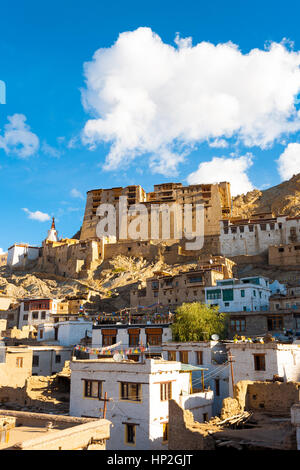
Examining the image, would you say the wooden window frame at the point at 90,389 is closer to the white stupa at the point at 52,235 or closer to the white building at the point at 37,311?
the white building at the point at 37,311

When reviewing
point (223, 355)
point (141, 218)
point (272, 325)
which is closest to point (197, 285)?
point (272, 325)

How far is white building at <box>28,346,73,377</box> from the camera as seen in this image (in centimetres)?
3781

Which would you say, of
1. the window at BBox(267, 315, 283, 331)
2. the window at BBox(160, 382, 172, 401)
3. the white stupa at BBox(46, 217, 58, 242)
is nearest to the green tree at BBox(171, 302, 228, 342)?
the window at BBox(267, 315, 283, 331)

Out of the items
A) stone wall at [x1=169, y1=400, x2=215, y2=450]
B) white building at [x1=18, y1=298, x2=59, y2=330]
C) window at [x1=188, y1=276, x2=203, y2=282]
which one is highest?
window at [x1=188, y1=276, x2=203, y2=282]

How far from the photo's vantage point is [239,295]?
43.3 metres

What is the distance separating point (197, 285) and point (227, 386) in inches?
950

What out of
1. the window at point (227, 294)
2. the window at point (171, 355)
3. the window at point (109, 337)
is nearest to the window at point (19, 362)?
the window at point (109, 337)

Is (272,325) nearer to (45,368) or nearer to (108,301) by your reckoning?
(45,368)

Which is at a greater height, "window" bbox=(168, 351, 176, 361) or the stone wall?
"window" bbox=(168, 351, 176, 361)

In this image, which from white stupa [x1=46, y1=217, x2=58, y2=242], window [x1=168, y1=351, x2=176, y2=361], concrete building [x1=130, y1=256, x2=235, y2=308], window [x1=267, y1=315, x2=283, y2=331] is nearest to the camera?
window [x1=168, y1=351, x2=176, y2=361]

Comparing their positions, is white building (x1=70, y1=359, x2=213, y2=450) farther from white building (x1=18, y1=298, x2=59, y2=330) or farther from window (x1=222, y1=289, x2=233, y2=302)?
white building (x1=18, y1=298, x2=59, y2=330)

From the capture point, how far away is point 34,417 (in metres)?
18.4

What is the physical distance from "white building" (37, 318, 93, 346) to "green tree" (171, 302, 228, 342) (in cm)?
1254

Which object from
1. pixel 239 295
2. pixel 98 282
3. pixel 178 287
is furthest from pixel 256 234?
pixel 239 295
